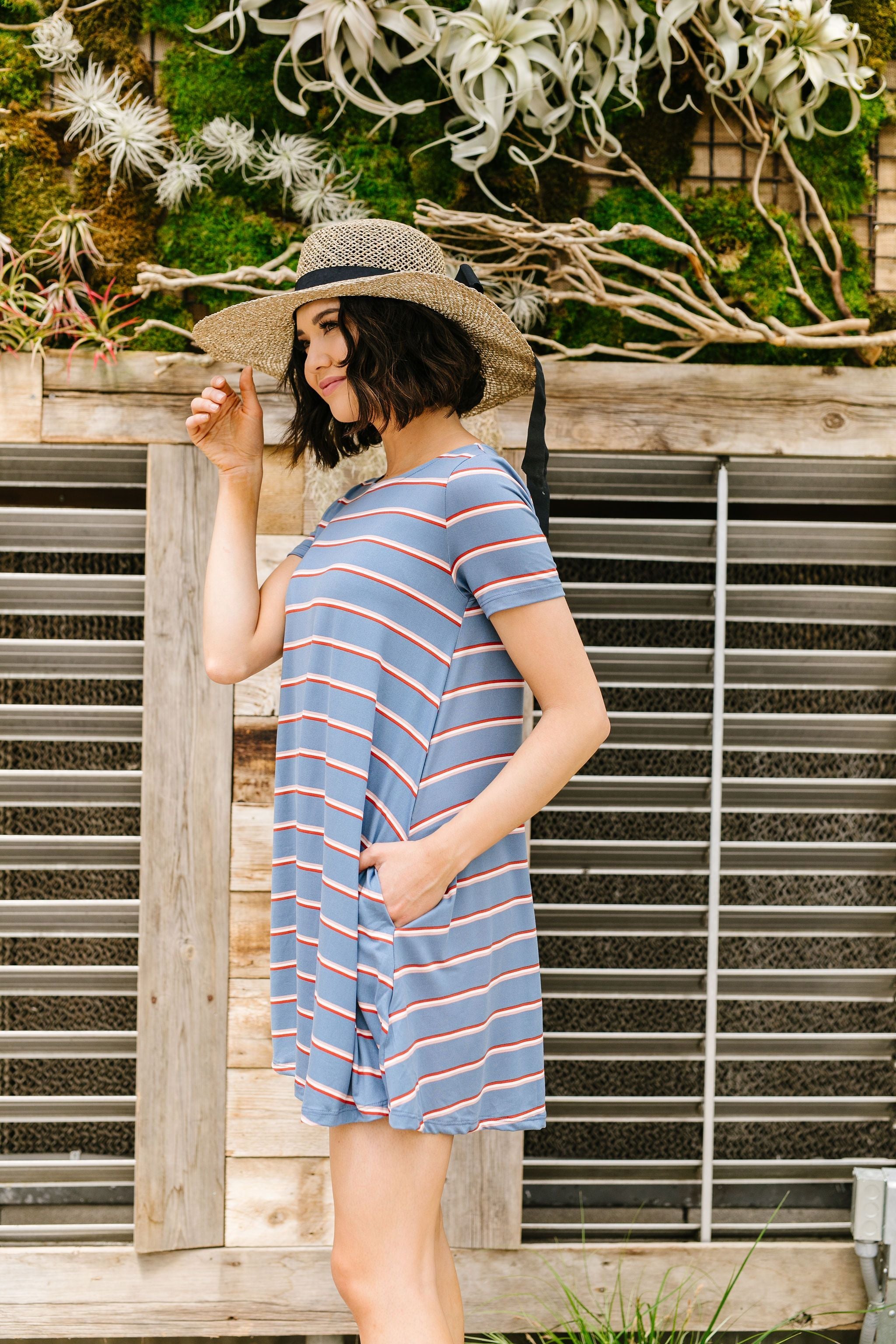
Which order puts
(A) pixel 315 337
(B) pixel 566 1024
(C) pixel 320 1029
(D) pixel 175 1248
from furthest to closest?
A: (B) pixel 566 1024
(D) pixel 175 1248
(A) pixel 315 337
(C) pixel 320 1029

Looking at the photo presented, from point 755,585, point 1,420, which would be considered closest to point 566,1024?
point 755,585

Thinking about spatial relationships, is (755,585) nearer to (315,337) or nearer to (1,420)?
(315,337)

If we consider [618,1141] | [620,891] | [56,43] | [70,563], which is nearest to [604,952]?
[620,891]

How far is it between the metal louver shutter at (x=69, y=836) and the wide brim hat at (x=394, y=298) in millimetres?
781

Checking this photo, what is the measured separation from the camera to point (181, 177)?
7.77ft

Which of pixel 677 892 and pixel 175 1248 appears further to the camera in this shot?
pixel 677 892

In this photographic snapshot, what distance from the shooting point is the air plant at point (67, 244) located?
235 cm

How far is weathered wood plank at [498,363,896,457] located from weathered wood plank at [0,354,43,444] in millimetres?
1158

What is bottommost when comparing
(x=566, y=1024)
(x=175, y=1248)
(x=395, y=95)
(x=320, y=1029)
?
(x=175, y=1248)

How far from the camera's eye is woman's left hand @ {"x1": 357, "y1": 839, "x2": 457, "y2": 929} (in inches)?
52.7

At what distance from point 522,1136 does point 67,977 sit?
1238mm

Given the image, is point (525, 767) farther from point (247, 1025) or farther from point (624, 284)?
point (624, 284)

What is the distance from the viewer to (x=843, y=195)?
8.18ft

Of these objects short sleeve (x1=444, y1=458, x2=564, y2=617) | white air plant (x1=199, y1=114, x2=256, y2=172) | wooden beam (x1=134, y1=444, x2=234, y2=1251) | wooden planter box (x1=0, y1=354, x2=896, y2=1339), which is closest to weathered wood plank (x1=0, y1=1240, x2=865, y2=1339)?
wooden planter box (x1=0, y1=354, x2=896, y2=1339)
